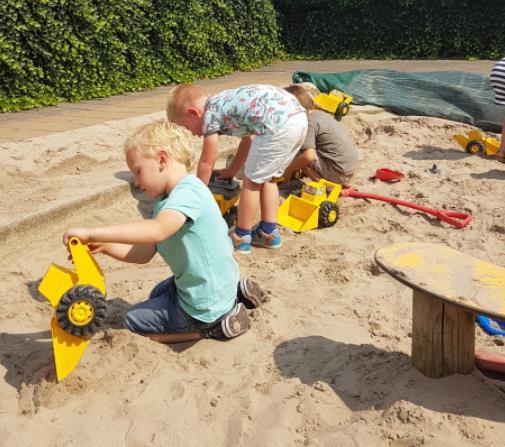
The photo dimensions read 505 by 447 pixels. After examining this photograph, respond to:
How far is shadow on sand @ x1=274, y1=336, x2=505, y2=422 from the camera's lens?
214cm

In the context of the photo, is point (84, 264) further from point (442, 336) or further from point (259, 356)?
point (442, 336)

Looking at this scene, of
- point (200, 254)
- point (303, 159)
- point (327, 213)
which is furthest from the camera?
point (303, 159)

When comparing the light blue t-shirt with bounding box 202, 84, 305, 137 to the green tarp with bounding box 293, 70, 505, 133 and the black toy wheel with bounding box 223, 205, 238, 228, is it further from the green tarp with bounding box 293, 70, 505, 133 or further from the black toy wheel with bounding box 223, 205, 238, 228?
the green tarp with bounding box 293, 70, 505, 133

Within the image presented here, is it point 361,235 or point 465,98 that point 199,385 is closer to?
point 361,235

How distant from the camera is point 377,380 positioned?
2359mm

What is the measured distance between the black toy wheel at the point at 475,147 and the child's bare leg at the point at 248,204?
248 centimetres

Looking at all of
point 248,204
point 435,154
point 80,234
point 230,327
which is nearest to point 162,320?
point 230,327

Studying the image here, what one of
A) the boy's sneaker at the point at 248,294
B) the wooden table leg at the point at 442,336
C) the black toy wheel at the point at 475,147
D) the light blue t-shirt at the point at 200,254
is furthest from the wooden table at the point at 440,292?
the black toy wheel at the point at 475,147

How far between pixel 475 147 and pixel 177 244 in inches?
147

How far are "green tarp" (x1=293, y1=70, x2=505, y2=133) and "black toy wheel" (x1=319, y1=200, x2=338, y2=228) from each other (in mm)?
2764

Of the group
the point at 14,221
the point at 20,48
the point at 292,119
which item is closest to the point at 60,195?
the point at 14,221

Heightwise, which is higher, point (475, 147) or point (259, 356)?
point (259, 356)

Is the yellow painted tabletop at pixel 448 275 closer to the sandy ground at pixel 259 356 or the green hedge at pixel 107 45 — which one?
the sandy ground at pixel 259 356

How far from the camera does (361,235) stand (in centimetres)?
412
